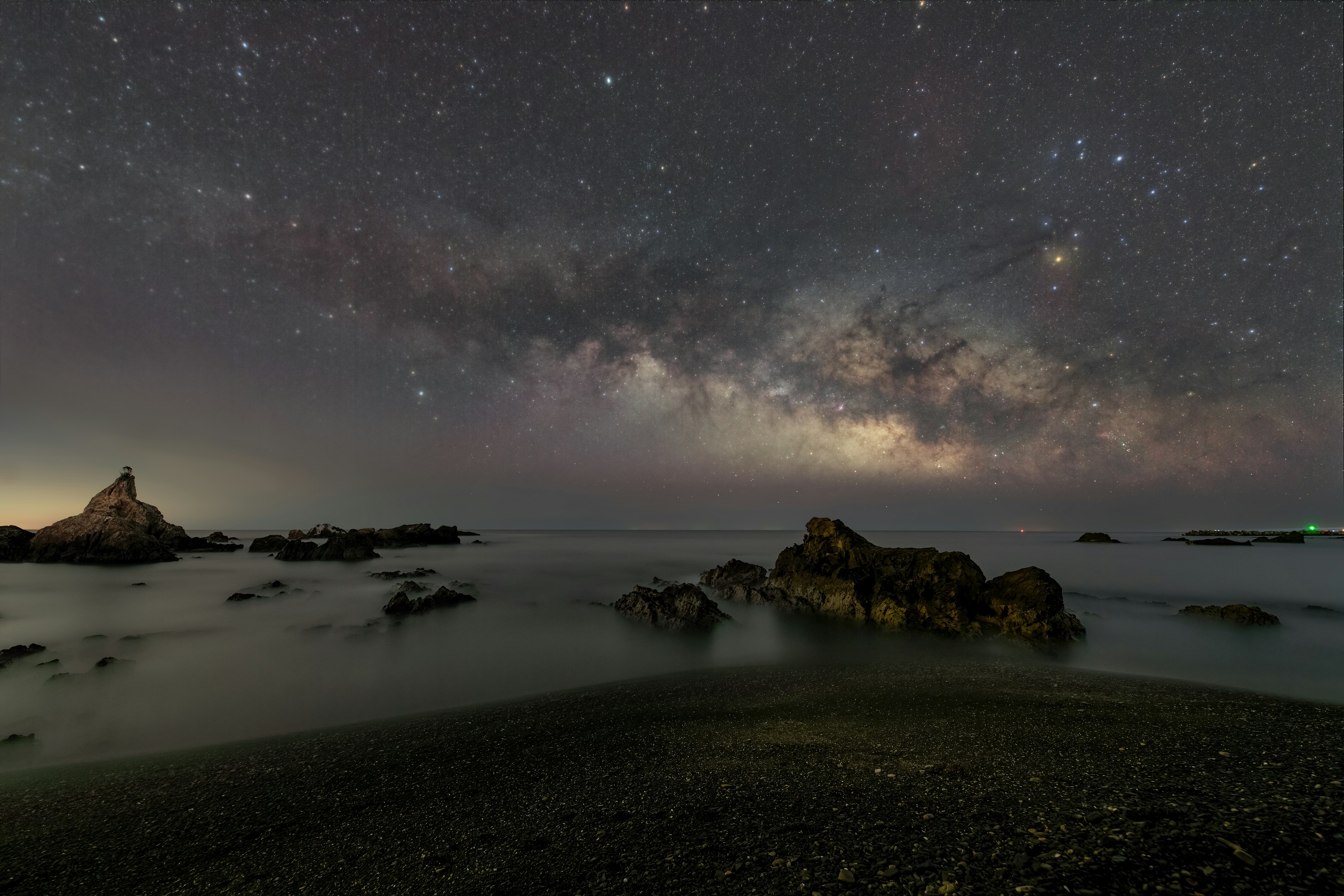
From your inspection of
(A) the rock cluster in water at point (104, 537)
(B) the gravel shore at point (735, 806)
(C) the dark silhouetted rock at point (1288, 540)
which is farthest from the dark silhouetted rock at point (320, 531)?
(C) the dark silhouetted rock at point (1288, 540)

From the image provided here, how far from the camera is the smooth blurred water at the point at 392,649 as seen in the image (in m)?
10.5

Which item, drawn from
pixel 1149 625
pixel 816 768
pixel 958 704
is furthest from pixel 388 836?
pixel 1149 625

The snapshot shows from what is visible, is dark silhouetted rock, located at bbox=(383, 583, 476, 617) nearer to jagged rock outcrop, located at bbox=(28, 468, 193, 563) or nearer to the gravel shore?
the gravel shore

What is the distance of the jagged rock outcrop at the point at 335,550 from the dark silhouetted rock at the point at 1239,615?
6146 centimetres

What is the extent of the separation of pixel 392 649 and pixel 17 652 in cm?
1054

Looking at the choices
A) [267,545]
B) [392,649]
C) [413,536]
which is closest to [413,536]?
[413,536]

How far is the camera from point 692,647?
1586 cm

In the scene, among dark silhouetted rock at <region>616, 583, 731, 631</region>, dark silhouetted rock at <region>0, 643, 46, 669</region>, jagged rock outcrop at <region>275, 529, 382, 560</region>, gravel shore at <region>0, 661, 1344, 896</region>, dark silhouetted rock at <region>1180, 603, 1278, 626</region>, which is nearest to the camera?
gravel shore at <region>0, 661, 1344, 896</region>

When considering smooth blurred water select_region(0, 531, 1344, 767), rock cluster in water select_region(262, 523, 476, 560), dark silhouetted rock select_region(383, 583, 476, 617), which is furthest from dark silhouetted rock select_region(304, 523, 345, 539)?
dark silhouetted rock select_region(383, 583, 476, 617)

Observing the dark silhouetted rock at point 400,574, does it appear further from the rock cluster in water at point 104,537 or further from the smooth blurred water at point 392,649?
the rock cluster in water at point 104,537

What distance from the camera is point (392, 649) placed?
15.6 metres

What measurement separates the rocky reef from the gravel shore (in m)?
7.09

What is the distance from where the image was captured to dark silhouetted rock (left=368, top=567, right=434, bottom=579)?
3384cm

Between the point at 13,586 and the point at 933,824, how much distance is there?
49828mm
